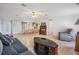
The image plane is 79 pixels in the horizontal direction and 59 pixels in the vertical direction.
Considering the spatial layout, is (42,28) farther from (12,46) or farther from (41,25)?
(12,46)

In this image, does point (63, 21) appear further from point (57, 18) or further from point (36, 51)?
point (36, 51)

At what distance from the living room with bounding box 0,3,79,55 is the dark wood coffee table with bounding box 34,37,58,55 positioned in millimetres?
11

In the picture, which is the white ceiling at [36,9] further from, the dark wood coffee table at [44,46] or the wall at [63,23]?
the dark wood coffee table at [44,46]

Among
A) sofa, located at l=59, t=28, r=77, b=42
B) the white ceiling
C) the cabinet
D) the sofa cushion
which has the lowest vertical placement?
the sofa cushion

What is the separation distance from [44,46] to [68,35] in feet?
1.17

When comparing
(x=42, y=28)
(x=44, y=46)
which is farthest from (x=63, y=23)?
(x=44, y=46)

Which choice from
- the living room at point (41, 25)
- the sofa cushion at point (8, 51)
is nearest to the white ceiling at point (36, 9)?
the living room at point (41, 25)

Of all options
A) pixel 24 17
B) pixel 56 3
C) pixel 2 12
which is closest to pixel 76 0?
pixel 56 3

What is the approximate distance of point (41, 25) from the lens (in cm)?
188

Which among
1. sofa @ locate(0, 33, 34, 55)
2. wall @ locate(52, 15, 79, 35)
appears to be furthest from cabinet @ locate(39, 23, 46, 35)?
sofa @ locate(0, 33, 34, 55)

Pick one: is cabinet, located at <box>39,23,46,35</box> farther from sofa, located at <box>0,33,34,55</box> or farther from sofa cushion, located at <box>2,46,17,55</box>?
sofa cushion, located at <box>2,46,17,55</box>

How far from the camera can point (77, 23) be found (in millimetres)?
1847

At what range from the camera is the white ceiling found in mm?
1832

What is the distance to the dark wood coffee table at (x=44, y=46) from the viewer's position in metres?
1.89
